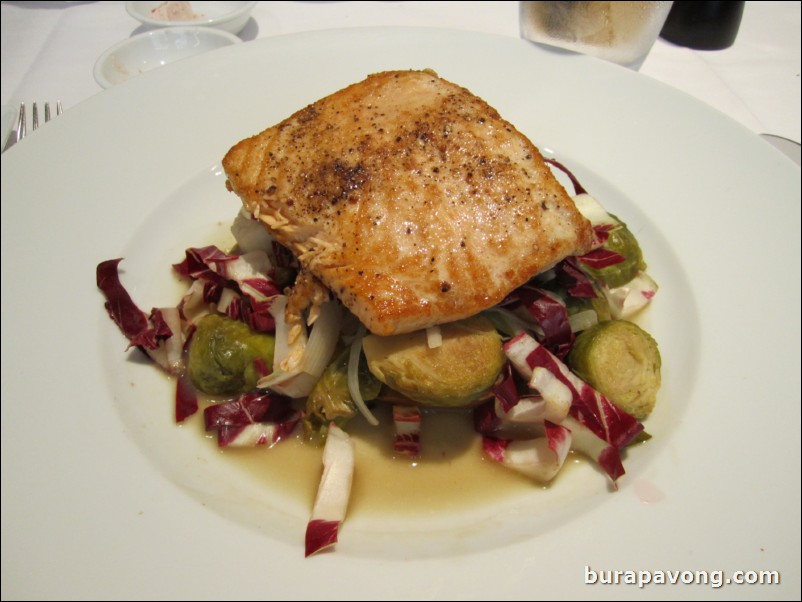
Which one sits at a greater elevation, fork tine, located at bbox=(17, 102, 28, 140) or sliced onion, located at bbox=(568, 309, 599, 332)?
fork tine, located at bbox=(17, 102, 28, 140)

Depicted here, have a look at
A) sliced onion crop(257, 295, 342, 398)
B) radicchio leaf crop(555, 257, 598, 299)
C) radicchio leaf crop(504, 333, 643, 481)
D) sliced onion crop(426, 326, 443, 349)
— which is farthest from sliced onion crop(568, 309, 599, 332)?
sliced onion crop(257, 295, 342, 398)

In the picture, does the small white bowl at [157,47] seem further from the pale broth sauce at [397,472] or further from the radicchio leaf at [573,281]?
the pale broth sauce at [397,472]

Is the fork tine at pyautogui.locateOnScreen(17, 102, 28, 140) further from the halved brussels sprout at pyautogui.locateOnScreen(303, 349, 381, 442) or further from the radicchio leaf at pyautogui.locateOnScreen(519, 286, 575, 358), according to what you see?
the radicchio leaf at pyautogui.locateOnScreen(519, 286, 575, 358)

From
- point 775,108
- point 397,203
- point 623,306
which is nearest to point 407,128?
point 397,203

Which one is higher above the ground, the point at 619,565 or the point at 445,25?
the point at 445,25

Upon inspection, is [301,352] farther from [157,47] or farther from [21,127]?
[157,47]

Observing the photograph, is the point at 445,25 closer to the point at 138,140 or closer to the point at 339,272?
the point at 138,140

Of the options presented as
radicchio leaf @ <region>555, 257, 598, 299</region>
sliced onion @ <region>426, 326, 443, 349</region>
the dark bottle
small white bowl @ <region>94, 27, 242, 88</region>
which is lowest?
radicchio leaf @ <region>555, 257, 598, 299</region>
